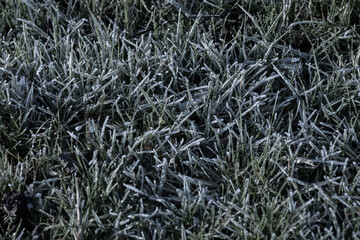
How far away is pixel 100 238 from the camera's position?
204 cm

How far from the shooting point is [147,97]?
7.68 ft

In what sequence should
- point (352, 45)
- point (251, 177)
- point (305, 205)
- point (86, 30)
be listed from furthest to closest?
point (86, 30), point (352, 45), point (251, 177), point (305, 205)

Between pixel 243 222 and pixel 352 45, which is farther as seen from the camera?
pixel 352 45

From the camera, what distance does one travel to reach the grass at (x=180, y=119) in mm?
2057

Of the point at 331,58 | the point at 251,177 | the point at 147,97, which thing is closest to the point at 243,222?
the point at 251,177

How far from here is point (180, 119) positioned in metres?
2.37

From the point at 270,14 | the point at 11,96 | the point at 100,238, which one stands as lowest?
the point at 100,238

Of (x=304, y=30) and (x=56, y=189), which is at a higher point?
(x=304, y=30)

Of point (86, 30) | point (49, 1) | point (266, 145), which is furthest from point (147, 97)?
point (49, 1)

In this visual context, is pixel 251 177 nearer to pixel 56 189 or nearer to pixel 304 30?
pixel 56 189

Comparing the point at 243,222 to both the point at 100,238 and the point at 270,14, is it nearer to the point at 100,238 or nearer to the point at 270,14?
the point at 100,238

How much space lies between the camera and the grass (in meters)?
2.06

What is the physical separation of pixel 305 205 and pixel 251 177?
0.24 m

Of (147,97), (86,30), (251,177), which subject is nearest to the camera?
(251,177)
